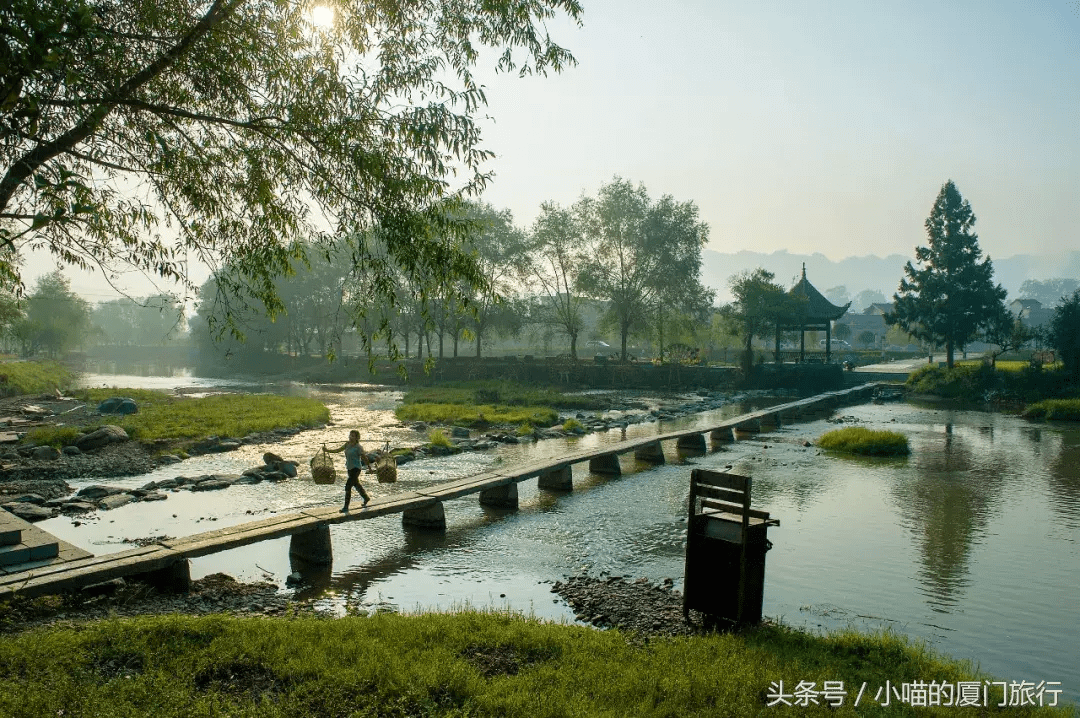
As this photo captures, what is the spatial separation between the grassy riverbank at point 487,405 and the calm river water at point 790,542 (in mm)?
9960

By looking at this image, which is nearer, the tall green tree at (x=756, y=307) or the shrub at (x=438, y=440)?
the shrub at (x=438, y=440)

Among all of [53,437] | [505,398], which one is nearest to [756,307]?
[505,398]

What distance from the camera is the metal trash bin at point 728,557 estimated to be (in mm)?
9070

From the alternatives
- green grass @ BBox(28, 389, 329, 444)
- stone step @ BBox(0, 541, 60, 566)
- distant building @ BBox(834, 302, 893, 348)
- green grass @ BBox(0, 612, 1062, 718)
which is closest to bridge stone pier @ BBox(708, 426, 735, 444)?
green grass @ BBox(28, 389, 329, 444)

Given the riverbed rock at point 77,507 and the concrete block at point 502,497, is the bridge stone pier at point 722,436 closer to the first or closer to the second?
the concrete block at point 502,497

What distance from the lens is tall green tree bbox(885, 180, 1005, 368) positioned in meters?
58.8

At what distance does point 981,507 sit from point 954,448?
39.3ft

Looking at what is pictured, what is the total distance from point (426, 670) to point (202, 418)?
29.0m

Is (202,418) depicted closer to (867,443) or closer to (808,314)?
Result: (867,443)

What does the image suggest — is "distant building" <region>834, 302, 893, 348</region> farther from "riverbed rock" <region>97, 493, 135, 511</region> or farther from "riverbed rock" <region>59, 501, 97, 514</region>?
"riverbed rock" <region>59, 501, 97, 514</region>

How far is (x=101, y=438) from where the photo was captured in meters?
24.8

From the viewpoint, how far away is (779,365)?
61375mm

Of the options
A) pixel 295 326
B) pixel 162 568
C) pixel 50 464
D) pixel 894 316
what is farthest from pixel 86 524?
pixel 295 326

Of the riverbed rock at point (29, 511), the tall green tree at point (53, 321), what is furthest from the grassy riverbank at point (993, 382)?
the tall green tree at point (53, 321)
